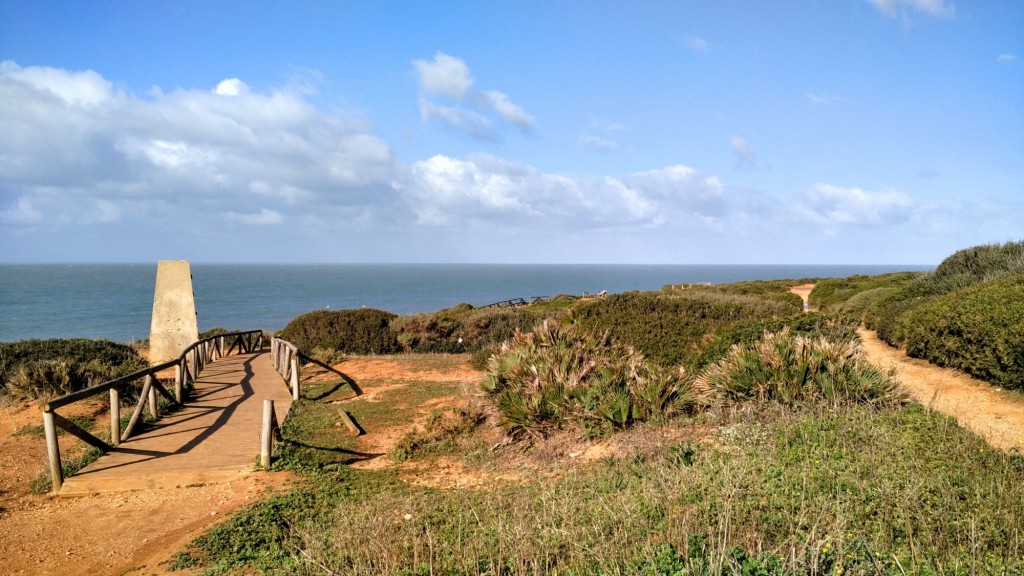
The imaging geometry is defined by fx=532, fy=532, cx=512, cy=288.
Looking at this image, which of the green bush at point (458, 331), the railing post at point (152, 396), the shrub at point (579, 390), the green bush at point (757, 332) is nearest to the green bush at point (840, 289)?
the green bush at point (458, 331)

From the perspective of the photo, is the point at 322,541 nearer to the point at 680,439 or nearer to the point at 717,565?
the point at 717,565

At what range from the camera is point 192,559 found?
522 cm

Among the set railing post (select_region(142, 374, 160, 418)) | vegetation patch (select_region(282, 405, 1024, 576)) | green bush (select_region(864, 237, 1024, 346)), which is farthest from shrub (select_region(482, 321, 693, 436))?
green bush (select_region(864, 237, 1024, 346))

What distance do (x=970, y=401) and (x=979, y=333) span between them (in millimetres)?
1860

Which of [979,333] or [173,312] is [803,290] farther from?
[173,312]

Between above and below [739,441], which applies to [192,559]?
below

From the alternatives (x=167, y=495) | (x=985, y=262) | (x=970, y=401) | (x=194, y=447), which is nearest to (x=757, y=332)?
(x=970, y=401)

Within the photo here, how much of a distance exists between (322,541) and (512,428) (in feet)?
13.8

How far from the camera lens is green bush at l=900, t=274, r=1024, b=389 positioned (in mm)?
9234

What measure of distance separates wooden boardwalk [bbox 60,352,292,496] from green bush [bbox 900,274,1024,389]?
Result: 1268 cm

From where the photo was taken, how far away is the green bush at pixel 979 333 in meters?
9.23

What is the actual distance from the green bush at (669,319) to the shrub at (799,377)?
8.03 feet

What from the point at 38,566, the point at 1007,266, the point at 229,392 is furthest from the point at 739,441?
the point at 1007,266

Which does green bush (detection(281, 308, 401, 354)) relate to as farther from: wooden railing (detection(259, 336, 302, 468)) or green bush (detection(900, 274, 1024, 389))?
green bush (detection(900, 274, 1024, 389))
